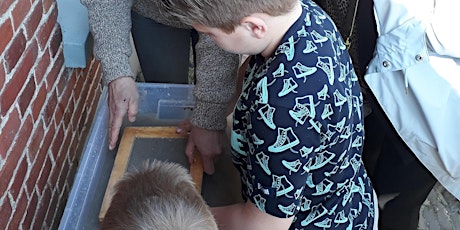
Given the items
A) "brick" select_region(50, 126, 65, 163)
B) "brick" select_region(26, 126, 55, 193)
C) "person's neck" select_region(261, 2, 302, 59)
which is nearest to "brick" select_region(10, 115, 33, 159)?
"brick" select_region(26, 126, 55, 193)

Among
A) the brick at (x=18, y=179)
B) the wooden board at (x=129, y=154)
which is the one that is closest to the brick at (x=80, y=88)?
the wooden board at (x=129, y=154)

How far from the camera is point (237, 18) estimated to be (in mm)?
1267

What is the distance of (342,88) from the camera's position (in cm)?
135

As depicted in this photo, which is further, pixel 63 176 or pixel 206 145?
pixel 63 176

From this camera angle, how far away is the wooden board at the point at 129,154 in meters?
1.97

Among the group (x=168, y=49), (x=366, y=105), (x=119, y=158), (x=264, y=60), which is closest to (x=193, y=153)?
(x=119, y=158)

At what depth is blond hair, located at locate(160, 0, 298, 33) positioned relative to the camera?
1.25 metres

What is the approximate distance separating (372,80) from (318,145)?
1.67 ft

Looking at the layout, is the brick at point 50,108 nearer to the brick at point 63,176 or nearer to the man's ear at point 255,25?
the brick at point 63,176

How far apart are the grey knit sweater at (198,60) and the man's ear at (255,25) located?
1.66 ft

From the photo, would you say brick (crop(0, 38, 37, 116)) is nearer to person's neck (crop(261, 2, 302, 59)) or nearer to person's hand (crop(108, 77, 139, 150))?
person's hand (crop(108, 77, 139, 150))

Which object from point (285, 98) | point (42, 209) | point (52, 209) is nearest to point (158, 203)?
point (285, 98)

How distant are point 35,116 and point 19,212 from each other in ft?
1.04

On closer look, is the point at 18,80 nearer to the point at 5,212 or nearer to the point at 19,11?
the point at 19,11
